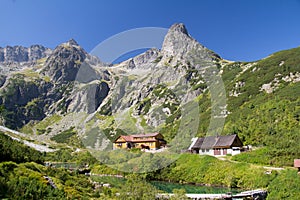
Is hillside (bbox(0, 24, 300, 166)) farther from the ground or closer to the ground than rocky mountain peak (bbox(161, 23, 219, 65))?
closer to the ground

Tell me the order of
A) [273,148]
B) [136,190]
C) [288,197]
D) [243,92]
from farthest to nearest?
[243,92] < [273,148] < [288,197] < [136,190]

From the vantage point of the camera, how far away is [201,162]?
4138 centimetres

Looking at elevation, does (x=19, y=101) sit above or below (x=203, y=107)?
above

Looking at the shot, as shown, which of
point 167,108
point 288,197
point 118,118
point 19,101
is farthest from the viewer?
point 19,101

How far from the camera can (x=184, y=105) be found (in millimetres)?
110625

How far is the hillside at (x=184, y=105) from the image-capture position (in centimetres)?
4609

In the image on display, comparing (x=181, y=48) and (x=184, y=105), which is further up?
(x=181, y=48)

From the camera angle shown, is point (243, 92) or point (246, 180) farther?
point (243, 92)

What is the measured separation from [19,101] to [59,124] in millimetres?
43029

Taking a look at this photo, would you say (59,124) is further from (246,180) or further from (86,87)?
(246,180)

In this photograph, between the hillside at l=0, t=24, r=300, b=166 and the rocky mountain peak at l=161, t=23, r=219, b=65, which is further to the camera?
the rocky mountain peak at l=161, t=23, r=219, b=65

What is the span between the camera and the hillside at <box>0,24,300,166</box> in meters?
46.1

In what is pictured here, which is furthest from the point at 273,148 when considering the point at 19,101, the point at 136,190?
the point at 19,101

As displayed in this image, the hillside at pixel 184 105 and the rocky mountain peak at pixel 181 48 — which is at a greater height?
the rocky mountain peak at pixel 181 48
